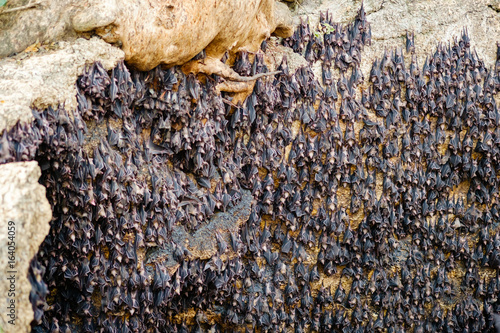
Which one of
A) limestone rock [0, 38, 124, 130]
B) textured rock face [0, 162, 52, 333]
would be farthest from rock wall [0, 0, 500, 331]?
textured rock face [0, 162, 52, 333]

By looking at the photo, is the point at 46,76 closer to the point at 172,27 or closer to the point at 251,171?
the point at 172,27

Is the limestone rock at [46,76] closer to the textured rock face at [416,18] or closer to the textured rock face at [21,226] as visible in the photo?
the textured rock face at [21,226]

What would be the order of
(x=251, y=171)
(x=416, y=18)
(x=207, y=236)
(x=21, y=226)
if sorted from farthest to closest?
(x=416, y=18), (x=251, y=171), (x=207, y=236), (x=21, y=226)

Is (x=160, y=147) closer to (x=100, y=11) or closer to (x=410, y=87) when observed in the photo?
(x=100, y=11)

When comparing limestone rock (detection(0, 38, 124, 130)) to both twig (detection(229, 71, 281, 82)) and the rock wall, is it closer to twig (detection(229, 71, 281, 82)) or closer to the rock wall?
the rock wall

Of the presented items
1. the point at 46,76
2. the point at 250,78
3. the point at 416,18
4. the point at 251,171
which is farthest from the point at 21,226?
the point at 416,18

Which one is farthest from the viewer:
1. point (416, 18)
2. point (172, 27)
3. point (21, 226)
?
point (416, 18)
